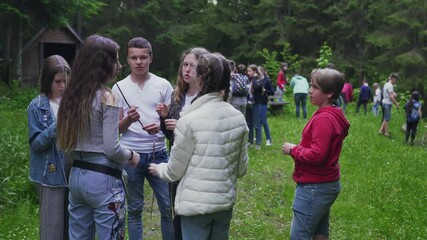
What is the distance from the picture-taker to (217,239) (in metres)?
3.81

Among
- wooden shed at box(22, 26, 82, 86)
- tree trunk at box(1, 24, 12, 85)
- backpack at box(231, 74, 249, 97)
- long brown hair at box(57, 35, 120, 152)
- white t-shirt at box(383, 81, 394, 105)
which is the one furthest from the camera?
wooden shed at box(22, 26, 82, 86)

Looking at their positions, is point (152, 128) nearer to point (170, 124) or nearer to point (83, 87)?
point (170, 124)

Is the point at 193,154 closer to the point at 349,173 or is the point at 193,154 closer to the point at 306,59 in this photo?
the point at 349,173

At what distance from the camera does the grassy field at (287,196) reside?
21.6ft

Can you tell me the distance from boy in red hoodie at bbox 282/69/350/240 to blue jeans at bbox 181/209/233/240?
2.47ft

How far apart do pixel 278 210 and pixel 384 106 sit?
972cm

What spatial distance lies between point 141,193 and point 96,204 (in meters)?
1.27

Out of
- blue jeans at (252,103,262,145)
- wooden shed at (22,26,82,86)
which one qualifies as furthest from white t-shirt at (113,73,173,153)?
wooden shed at (22,26,82,86)

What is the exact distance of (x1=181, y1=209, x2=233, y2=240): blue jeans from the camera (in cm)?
369

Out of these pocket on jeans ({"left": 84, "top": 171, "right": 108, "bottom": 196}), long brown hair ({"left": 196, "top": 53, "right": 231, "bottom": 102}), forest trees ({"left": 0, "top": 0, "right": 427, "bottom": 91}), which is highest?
forest trees ({"left": 0, "top": 0, "right": 427, "bottom": 91})

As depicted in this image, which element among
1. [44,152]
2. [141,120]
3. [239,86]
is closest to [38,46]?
[239,86]

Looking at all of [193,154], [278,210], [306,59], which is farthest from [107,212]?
[306,59]

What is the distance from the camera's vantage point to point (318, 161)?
4.11 meters

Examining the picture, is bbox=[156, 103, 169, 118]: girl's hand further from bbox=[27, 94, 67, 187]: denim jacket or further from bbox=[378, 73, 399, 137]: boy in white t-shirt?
bbox=[378, 73, 399, 137]: boy in white t-shirt
